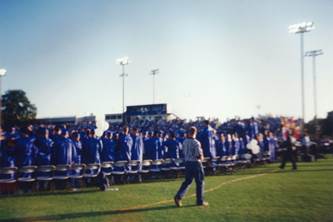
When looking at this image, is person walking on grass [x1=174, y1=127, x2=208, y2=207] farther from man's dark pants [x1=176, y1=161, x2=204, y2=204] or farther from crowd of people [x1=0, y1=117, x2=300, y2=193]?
crowd of people [x1=0, y1=117, x2=300, y2=193]

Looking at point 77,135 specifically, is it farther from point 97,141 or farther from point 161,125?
point 161,125

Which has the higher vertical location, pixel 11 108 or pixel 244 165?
pixel 11 108

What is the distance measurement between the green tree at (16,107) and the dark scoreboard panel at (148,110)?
56.7 ft

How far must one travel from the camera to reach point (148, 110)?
61.1 metres

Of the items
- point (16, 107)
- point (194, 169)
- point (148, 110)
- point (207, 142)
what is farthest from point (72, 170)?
point (16, 107)

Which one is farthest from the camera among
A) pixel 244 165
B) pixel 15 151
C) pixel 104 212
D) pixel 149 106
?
pixel 149 106

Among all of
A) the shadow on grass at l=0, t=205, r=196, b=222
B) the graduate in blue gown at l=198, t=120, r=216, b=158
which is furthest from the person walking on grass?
the graduate in blue gown at l=198, t=120, r=216, b=158

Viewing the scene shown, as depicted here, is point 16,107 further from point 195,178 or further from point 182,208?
point 182,208

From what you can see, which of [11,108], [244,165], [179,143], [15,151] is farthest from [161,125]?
[11,108]

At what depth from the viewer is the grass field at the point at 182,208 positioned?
9703 millimetres

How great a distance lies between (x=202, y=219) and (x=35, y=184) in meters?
8.68

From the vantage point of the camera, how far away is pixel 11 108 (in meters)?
66.4

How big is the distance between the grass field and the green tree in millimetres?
51649

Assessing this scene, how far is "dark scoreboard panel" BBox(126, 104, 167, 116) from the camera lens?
60553mm
